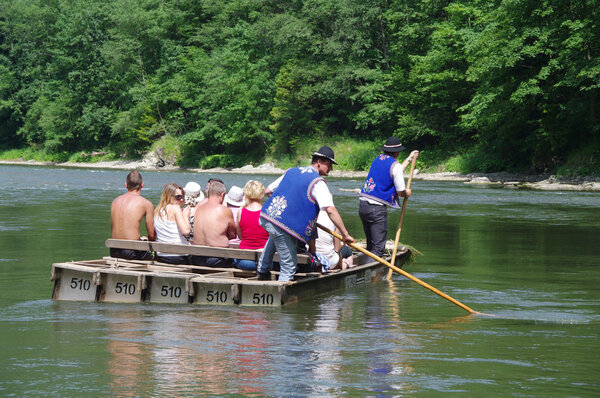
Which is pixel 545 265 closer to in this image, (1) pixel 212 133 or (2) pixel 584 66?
(2) pixel 584 66

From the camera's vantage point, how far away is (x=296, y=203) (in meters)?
9.44

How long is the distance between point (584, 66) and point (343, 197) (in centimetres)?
1157

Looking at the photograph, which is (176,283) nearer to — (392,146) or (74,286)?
(74,286)

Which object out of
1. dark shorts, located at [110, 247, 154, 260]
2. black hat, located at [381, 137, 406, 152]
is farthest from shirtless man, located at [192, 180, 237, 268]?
black hat, located at [381, 137, 406, 152]

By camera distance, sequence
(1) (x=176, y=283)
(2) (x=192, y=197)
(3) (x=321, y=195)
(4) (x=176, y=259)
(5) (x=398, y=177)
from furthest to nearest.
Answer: (2) (x=192, y=197)
(5) (x=398, y=177)
(4) (x=176, y=259)
(1) (x=176, y=283)
(3) (x=321, y=195)

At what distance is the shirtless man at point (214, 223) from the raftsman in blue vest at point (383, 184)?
2.02 meters

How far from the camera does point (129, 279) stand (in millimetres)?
9867

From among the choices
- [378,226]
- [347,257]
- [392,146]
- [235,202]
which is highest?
[392,146]

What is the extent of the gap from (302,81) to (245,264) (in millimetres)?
48926

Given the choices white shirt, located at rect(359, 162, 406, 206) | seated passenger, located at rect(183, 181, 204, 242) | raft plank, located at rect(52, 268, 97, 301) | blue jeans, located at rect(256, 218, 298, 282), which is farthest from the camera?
seated passenger, located at rect(183, 181, 204, 242)

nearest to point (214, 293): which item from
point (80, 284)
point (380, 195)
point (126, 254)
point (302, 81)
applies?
point (80, 284)

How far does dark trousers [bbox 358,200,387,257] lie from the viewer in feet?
38.2

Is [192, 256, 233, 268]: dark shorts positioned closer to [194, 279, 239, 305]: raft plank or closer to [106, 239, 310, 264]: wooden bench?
[106, 239, 310, 264]: wooden bench

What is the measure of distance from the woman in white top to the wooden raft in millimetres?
331
